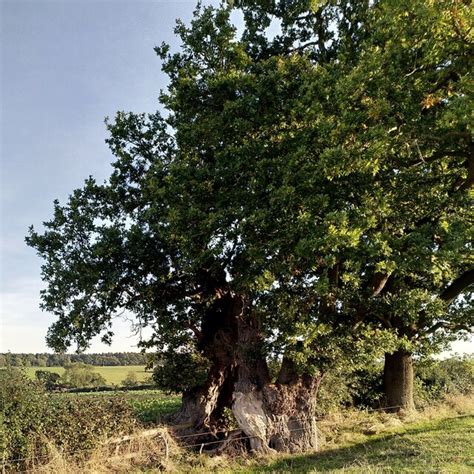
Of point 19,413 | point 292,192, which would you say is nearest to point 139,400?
point 19,413

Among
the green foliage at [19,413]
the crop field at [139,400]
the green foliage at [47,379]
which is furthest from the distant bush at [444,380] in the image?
the green foliage at [19,413]

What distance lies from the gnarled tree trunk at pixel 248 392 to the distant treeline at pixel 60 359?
3.61m

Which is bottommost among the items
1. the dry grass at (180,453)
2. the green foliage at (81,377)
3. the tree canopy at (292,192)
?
the green foliage at (81,377)

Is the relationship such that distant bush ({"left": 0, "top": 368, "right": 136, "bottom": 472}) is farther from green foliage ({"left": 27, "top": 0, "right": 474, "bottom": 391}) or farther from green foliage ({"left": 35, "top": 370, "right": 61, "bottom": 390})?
green foliage ({"left": 27, "top": 0, "right": 474, "bottom": 391})

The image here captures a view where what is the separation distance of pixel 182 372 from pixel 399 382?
11048 mm

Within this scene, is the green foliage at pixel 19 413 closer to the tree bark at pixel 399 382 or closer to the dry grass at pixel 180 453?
the dry grass at pixel 180 453

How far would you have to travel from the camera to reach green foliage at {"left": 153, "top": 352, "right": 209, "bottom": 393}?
18.4 meters

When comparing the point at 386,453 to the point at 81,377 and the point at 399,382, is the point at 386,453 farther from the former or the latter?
the point at 81,377

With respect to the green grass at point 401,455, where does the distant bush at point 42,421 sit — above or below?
above

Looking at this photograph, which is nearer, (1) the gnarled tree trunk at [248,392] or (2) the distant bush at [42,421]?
(2) the distant bush at [42,421]

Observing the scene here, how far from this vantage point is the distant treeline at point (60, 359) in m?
14.1

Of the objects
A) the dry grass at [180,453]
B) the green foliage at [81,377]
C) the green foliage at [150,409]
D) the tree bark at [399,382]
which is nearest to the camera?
the dry grass at [180,453]

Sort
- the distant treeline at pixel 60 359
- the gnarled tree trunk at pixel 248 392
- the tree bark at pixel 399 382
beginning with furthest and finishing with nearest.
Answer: the tree bark at pixel 399 382 → the gnarled tree trunk at pixel 248 392 → the distant treeline at pixel 60 359

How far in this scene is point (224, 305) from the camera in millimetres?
19578
